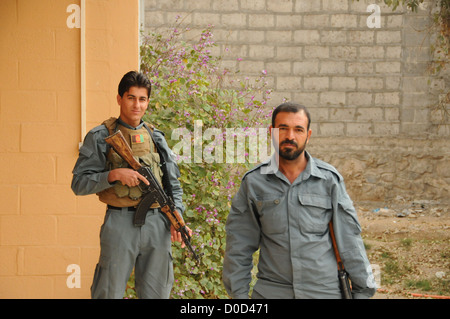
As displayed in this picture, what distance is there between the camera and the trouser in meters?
3.25

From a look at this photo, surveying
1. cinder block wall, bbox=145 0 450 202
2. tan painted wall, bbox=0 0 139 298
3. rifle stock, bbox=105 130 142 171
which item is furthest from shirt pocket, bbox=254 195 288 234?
cinder block wall, bbox=145 0 450 202

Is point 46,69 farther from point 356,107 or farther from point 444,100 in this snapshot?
point 444,100

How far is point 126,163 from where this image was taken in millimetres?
3348

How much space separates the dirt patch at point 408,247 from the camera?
7.01m

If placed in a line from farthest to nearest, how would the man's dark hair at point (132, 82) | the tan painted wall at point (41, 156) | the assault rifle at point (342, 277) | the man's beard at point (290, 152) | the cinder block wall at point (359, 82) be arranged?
the cinder block wall at point (359, 82) < the tan painted wall at point (41, 156) < the man's dark hair at point (132, 82) < the man's beard at point (290, 152) < the assault rifle at point (342, 277)

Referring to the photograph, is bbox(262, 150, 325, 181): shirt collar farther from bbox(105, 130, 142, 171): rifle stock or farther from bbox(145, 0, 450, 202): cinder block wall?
bbox(145, 0, 450, 202): cinder block wall

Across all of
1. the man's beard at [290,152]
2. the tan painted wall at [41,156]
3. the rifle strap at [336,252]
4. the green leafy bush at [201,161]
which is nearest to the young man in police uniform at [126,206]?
the man's beard at [290,152]

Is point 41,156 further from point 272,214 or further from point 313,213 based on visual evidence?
point 313,213

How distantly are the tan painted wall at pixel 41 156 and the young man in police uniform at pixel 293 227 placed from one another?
6.51 feet

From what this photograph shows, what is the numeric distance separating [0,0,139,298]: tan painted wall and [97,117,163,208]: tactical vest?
48.0 inches

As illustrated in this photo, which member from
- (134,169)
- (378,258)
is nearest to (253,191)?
(134,169)

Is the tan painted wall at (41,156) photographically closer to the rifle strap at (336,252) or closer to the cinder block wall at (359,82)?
the rifle strap at (336,252)

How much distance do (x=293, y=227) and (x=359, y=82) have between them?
8439mm

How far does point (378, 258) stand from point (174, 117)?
412 centimetres
